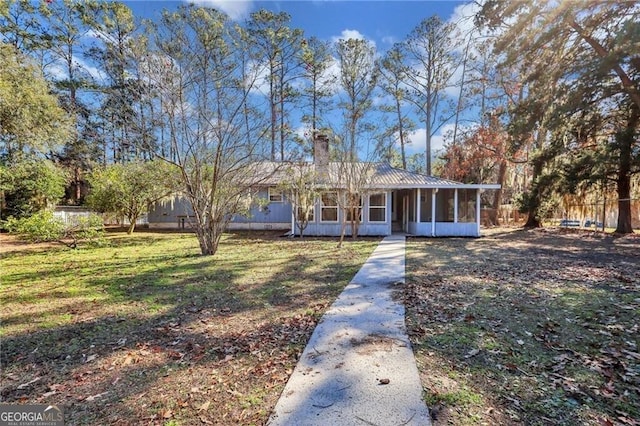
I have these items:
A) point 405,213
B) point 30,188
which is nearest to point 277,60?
point 405,213

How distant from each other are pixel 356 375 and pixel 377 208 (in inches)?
475

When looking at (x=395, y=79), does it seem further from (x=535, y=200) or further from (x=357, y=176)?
(x=357, y=176)

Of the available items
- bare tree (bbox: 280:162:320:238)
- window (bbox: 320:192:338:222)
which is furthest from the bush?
window (bbox: 320:192:338:222)

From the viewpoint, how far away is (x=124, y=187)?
47.1ft

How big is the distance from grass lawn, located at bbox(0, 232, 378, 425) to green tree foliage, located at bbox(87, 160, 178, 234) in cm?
701

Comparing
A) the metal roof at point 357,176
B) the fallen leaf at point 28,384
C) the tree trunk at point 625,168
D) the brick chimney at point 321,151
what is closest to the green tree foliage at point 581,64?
the tree trunk at point 625,168

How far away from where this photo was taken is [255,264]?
7.81m

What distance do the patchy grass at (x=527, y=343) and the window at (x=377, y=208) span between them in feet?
24.4

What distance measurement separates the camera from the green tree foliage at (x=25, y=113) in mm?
10898

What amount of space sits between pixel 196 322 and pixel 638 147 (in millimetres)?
17420

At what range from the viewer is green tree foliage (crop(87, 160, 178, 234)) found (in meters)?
14.0

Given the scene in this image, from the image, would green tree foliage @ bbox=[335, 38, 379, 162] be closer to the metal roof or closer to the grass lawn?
the metal roof

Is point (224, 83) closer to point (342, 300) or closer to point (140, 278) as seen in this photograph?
point (140, 278)

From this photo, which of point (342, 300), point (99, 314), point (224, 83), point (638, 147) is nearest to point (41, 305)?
point (99, 314)
